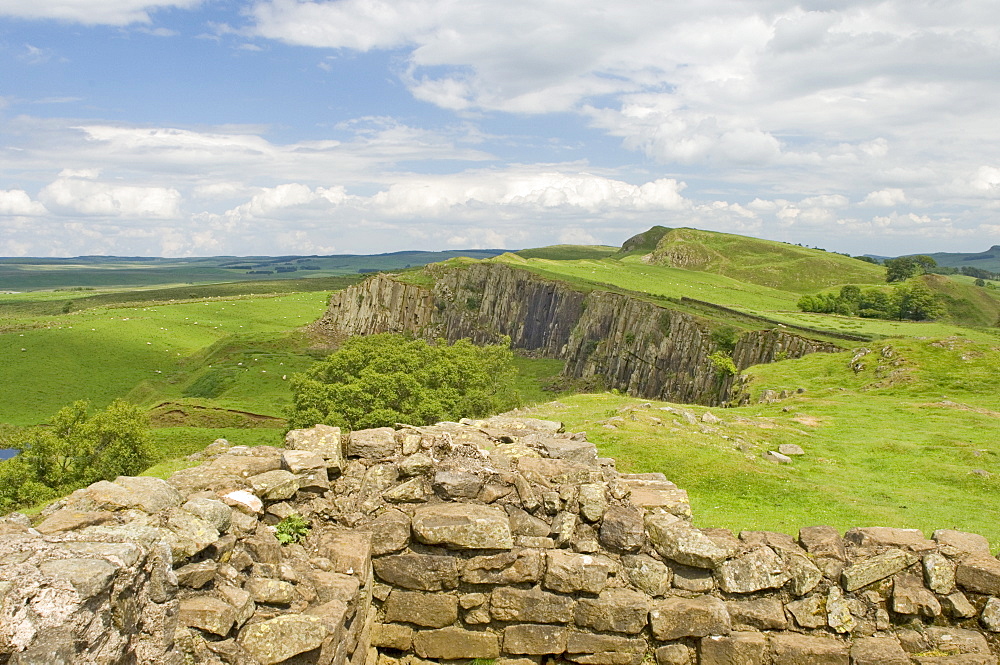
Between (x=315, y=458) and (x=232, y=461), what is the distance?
57.4 inches

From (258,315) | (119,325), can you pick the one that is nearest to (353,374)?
(119,325)

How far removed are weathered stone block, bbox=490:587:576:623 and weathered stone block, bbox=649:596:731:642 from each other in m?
1.42

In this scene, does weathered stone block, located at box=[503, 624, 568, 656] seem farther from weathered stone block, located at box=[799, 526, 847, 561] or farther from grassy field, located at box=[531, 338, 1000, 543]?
grassy field, located at box=[531, 338, 1000, 543]

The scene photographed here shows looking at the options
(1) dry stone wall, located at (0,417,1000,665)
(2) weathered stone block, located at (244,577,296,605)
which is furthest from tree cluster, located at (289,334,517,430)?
(2) weathered stone block, located at (244,577,296,605)

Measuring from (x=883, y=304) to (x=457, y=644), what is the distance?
372 feet

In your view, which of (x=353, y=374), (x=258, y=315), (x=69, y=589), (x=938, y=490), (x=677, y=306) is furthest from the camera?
(x=258, y=315)

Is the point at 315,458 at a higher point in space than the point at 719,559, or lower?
higher

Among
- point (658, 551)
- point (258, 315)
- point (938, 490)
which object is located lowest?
point (258, 315)

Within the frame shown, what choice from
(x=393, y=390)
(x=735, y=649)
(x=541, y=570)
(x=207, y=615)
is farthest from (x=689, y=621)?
(x=393, y=390)

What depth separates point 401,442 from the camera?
1236 cm

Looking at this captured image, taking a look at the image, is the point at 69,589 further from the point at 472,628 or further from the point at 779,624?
the point at 779,624

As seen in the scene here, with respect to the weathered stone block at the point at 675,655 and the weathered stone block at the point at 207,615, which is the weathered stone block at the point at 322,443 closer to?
the weathered stone block at the point at 207,615

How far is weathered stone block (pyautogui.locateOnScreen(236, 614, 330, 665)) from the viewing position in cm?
829

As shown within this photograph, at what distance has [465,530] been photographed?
10.6m
